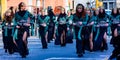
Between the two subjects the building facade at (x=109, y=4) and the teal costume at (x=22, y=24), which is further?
the building facade at (x=109, y=4)

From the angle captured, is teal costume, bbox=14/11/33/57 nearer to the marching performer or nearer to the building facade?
the marching performer

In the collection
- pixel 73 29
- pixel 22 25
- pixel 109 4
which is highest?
pixel 22 25

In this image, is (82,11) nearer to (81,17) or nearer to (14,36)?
(81,17)

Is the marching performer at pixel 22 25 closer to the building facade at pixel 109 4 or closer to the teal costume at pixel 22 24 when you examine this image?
the teal costume at pixel 22 24

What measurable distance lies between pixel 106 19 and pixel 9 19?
13.1ft

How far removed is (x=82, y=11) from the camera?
1894cm

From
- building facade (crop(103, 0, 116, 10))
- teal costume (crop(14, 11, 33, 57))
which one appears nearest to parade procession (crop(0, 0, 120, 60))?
teal costume (crop(14, 11, 33, 57))

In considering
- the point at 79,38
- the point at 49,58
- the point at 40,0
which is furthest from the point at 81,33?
the point at 40,0

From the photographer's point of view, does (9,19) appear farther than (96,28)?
→ No

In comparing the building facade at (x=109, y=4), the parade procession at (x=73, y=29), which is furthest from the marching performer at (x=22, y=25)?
the building facade at (x=109, y=4)

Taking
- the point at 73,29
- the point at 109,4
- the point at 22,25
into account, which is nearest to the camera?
the point at 22,25

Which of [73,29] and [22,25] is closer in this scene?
[22,25]

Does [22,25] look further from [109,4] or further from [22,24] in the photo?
[109,4]

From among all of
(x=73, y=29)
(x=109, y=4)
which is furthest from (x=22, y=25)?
(x=109, y=4)
